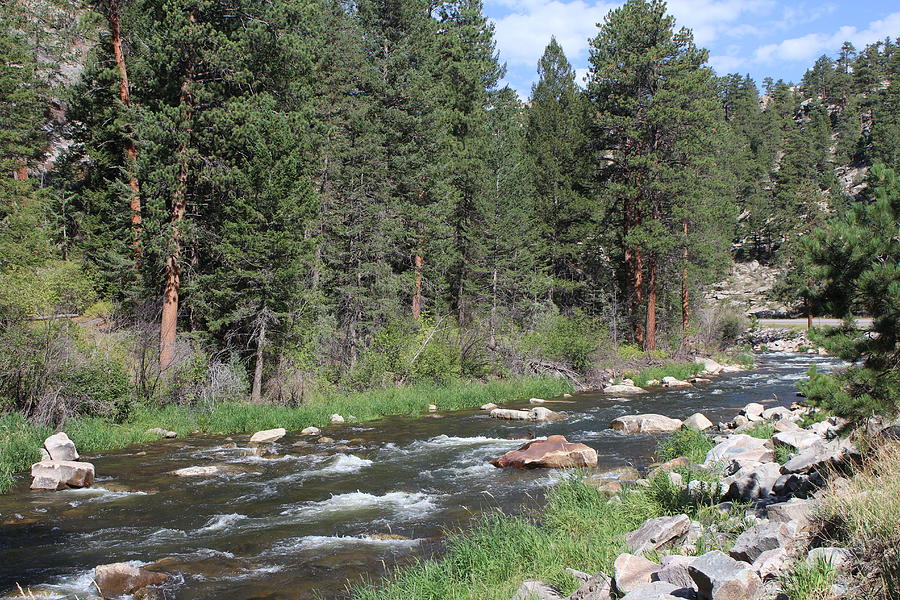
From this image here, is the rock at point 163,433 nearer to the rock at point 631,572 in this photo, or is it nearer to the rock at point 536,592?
the rock at point 536,592

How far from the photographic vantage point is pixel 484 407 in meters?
21.9

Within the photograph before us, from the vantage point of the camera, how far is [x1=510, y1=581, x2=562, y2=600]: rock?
18.8 feet

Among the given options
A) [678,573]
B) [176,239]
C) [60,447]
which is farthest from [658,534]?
[176,239]

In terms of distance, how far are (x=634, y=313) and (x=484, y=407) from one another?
15.9 meters

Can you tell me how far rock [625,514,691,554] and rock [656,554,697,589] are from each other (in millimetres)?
1294

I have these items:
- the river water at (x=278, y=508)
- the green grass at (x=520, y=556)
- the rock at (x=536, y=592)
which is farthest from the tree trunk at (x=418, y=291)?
the rock at (x=536, y=592)

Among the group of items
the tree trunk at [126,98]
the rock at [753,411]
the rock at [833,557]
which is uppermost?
the tree trunk at [126,98]

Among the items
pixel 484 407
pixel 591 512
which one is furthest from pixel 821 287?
pixel 484 407

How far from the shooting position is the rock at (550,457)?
506 inches

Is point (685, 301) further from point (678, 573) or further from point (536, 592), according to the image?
point (678, 573)

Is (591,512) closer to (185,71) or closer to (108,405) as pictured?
(108,405)

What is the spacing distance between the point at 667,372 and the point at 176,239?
839 inches

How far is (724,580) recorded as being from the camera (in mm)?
4523

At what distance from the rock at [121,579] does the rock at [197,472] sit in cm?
510
